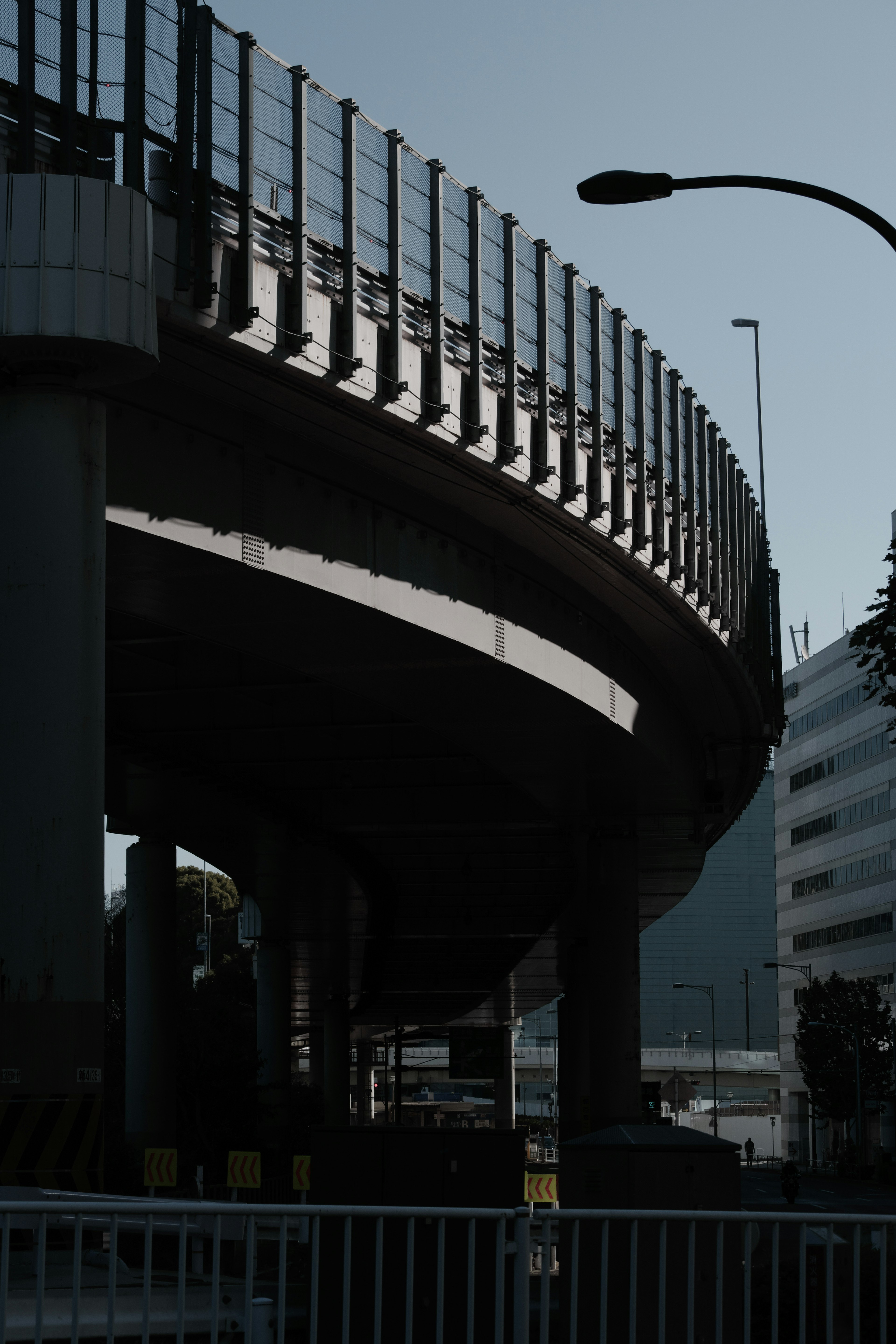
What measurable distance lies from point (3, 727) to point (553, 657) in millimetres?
11659

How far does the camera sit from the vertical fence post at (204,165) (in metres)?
17.0

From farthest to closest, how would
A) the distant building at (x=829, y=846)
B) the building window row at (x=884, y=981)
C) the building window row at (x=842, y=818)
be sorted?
the building window row at (x=842, y=818) → the distant building at (x=829, y=846) → the building window row at (x=884, y=981)

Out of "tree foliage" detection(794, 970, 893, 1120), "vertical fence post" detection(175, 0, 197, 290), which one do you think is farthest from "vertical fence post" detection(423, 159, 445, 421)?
"tree foliage" detection(794, 970, 893, 1120)

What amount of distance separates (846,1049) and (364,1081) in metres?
62.9

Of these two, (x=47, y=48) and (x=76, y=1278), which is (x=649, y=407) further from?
(x=76, y=1278)

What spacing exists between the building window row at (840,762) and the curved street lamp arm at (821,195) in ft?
335

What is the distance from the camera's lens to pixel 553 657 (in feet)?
84.3

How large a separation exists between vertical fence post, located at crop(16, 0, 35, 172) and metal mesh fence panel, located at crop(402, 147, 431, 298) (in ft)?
18.7

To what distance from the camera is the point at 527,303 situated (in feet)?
78.5

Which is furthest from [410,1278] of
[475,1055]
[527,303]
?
[475,1055]

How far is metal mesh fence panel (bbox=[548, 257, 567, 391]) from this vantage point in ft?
80.6

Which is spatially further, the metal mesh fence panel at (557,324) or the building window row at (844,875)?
the building window row at (844,875)

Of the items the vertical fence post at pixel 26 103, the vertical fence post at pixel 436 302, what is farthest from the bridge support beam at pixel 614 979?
the vertical fence post at pixel 26 103

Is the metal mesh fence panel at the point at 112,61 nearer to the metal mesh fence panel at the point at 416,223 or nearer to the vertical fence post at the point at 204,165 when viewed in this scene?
the vertical fence post at the point at 204,165
